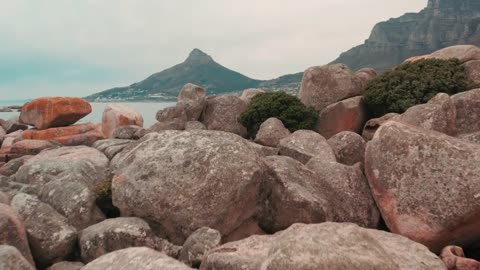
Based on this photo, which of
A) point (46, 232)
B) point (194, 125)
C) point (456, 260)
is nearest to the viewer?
point (456, 260)

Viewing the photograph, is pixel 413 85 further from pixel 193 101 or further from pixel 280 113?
pixel 193 101

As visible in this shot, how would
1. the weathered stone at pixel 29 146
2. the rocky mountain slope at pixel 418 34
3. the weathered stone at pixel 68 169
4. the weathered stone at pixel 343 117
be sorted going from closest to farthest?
the weathered stone at pixel 68 169, the weathered stone at pixel 343 117, the weathered stone at pixel 29 146, the rocky mountain slope at pixel 418 34

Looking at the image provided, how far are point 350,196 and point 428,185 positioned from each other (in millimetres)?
2178

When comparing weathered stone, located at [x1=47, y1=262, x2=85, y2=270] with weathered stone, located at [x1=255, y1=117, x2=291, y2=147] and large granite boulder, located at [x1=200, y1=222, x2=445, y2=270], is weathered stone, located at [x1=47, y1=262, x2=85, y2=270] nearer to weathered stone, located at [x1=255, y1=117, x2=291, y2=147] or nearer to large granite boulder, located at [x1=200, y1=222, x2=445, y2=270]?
large granite boulder, located at [x1=200, y1=222, x2=445, y2=270]

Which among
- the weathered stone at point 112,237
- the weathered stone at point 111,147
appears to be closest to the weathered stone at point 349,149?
the weathered stone at point 111,147

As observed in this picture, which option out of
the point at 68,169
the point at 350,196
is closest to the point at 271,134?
the point at 350,196

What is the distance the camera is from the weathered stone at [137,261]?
616 cm

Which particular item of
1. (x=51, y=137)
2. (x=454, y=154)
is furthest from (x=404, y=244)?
(x=51, y=137)

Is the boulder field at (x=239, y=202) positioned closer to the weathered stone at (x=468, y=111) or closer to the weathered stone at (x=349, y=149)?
the weathered stone at (x=468, y=111)

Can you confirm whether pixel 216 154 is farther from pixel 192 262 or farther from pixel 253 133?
pixel 253 133

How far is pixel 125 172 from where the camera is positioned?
37.7 feet

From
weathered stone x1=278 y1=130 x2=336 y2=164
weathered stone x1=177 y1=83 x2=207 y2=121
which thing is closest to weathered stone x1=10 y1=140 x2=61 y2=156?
weathered stone x1=177 y1=83 x2=207 y2=121

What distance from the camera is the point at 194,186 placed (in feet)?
34.5

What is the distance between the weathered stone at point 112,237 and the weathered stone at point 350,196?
447 centimetres
